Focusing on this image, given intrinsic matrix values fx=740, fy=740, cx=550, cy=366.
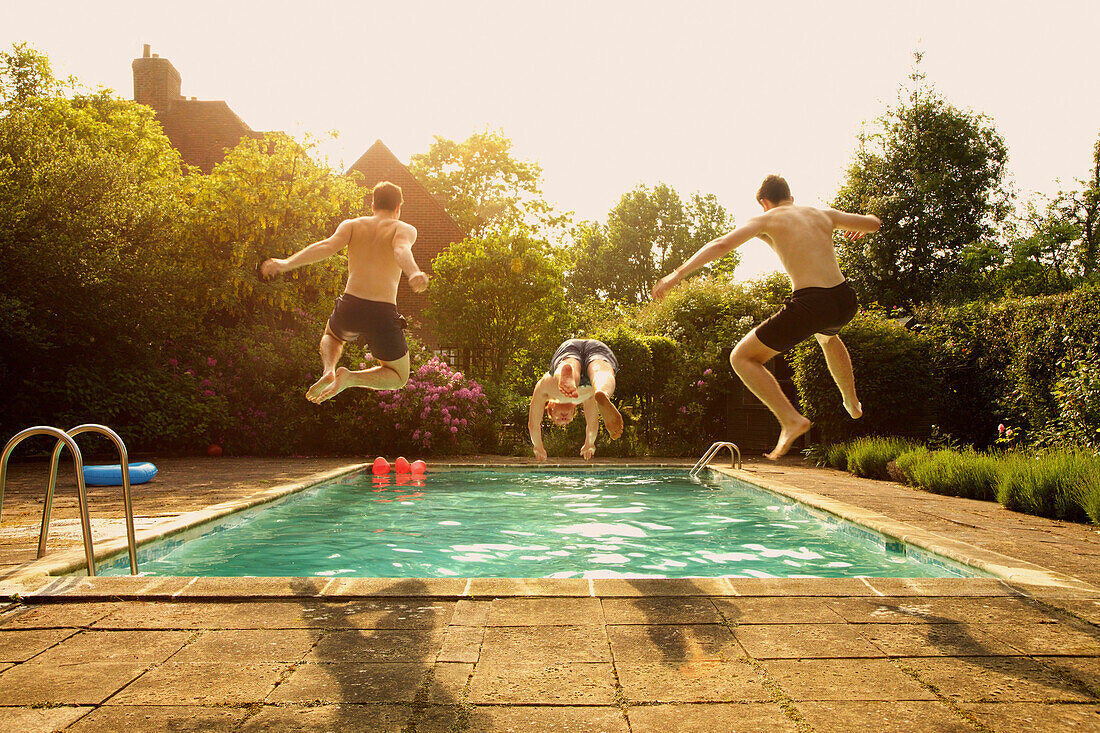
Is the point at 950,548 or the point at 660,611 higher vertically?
the point at 660,611

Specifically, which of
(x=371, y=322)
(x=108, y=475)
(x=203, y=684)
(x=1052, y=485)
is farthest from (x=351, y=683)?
(x=108, y=475)

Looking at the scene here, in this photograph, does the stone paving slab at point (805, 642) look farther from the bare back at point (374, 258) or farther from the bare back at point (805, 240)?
the bare back at point (374, 258)

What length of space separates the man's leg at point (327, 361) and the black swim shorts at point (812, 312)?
9.69 ft

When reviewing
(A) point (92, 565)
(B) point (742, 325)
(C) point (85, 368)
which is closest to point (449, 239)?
(B) point (742, 325)

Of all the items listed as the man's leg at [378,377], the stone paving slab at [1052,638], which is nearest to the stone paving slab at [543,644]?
the stone paving slab at [1052,638]

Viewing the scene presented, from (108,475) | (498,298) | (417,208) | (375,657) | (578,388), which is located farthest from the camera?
(417,208)

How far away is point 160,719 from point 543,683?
3.90 ft

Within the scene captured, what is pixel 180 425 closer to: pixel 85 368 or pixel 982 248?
pixel 85 368

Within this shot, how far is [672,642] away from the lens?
2.96 meters

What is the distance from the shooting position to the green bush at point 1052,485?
6.66 m

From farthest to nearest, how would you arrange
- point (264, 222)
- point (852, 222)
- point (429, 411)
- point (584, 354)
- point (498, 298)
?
point (498, 298) < point (264, 222) < point (429, 411) < point (584, 354) < point (852, 222)

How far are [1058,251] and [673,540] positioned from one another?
88.0 ft

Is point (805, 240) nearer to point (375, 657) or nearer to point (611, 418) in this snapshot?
point (611, 418)

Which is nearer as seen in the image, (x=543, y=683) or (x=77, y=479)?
(x=543, y=683)
